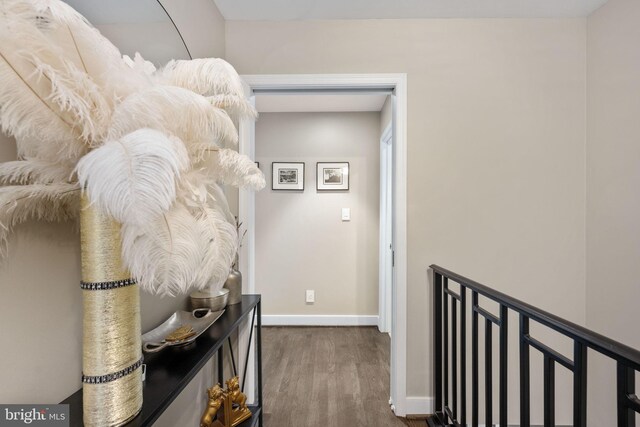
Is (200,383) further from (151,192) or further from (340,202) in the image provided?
(340,202)

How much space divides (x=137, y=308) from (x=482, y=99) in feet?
6.92

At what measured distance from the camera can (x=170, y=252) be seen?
1.79ft

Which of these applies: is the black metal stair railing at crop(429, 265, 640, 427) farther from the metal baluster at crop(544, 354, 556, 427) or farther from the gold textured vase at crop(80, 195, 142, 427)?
the gold textured vase at crop(80, 195, 142, 427)

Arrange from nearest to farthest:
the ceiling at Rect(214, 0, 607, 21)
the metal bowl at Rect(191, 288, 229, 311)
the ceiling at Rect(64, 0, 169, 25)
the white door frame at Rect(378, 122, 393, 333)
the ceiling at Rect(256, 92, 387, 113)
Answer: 1. the ceiling at Rect(64, 0, 169, 25)
2. the metal bowl at Rect(191, 288, 229, 311)
3. the ceiling at Rect(214, 0, 607, 21)
4. the ceiling at Rect(256, 92, 387, 113)
5. the white door frame at Rect(378, 122, 393, 333)

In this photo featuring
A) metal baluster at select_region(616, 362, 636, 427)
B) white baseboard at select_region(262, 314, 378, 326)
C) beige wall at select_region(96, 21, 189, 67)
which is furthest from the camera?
white baseboard at select_region(262, 314, 378, 326)

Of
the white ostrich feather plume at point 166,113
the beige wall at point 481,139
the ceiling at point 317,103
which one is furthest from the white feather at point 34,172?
the ceiling at point 317,103

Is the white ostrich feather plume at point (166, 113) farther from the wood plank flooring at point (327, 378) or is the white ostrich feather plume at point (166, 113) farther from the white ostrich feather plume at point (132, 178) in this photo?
the wood plank flooring at point (327, 378)

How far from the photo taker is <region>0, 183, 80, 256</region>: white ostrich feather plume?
0.54 meters

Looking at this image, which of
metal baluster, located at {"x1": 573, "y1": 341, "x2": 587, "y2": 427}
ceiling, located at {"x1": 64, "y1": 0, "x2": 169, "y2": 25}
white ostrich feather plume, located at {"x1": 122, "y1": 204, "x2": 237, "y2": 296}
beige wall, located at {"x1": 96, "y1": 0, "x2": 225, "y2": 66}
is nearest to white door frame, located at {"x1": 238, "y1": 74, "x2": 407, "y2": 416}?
beige wall, located at {"x1": 96, "y1": 0, "x2": 225, "y2": 66}

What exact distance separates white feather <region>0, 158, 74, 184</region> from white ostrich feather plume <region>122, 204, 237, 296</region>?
0.21 metres

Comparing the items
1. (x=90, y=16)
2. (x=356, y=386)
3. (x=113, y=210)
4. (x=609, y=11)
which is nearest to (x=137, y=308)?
(x=113, y=210)

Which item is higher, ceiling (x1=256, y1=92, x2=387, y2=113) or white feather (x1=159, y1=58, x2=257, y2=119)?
ceiling (x1=256, y1=92, x2=387, y2=113)

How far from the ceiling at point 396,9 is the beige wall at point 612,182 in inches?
10.1

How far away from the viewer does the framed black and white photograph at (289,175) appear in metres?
3.21
